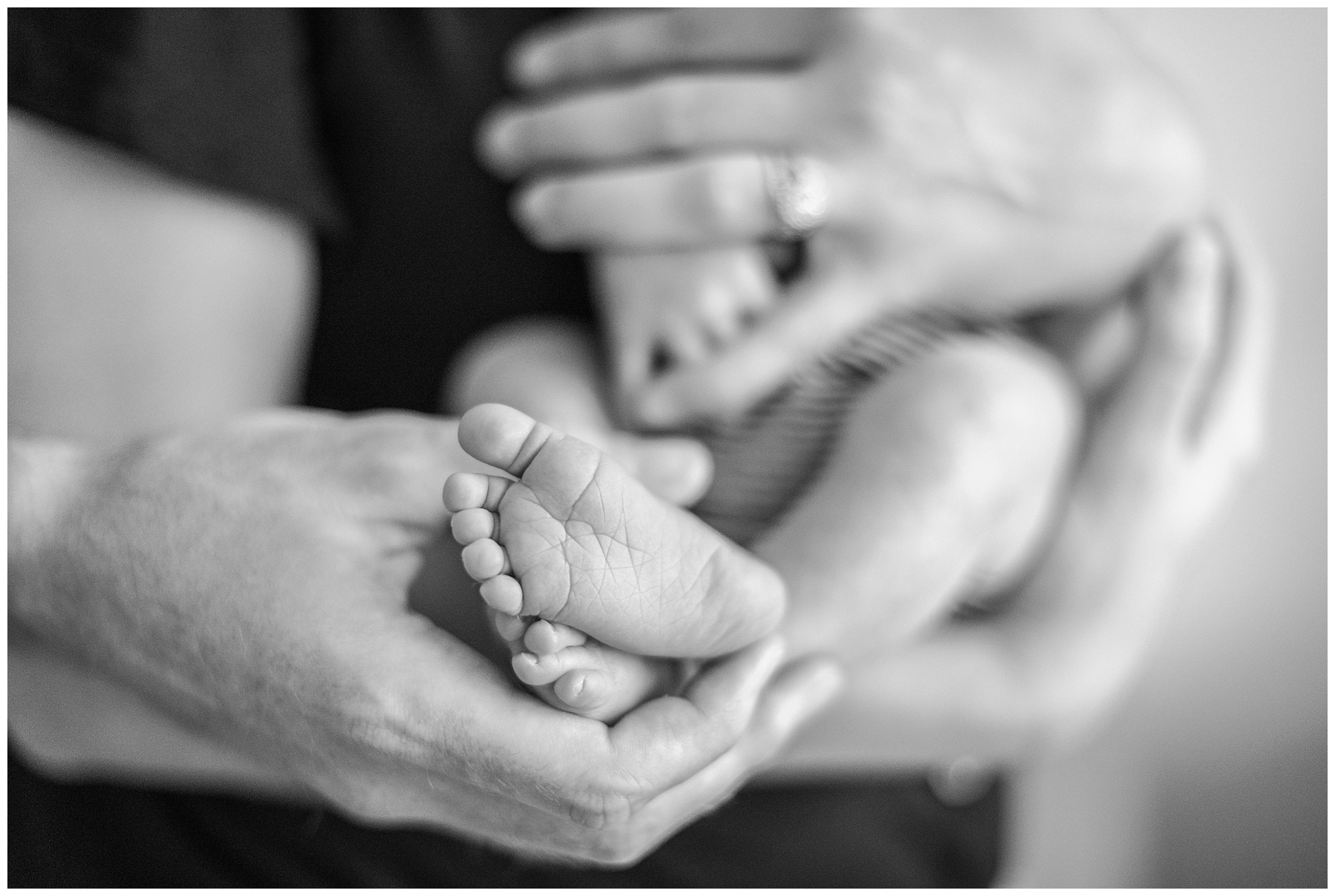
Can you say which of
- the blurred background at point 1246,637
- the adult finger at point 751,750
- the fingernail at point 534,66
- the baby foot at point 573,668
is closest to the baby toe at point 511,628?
the baby foot at point 573,668

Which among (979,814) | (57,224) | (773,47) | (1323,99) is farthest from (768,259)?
(1323,99)

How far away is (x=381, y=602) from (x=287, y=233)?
0.35 m

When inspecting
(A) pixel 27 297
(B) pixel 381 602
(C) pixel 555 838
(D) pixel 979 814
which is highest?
(A) pixel 27 297

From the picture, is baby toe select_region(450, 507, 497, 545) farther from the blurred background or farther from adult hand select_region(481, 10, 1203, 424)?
the blurred background

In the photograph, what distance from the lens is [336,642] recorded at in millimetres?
462

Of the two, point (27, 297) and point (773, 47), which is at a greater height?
point (773, 47)

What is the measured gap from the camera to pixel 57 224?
0.63m

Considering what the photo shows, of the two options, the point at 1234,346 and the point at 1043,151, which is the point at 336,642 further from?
the point at 1234,346

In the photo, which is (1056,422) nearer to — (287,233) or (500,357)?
(500,357)

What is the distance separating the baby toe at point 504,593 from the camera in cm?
42

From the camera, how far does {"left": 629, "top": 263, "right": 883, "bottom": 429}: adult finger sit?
70 cm

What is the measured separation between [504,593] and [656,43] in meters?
0.51

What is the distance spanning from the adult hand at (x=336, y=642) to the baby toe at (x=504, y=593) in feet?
0.20

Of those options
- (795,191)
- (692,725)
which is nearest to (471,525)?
(692,725)
